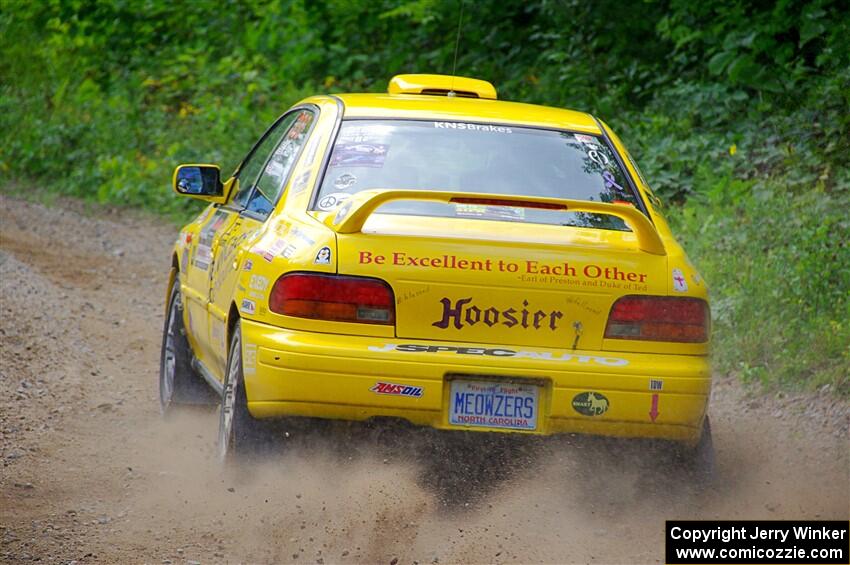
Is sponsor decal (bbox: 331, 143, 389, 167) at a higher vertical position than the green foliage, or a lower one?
higher

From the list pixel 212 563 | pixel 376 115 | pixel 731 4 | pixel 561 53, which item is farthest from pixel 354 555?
pixel 561 53

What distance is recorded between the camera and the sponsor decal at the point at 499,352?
4695 millimetres

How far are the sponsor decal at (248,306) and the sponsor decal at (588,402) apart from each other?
48.4 inches

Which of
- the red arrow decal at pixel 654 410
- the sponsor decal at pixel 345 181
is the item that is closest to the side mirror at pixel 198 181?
the sponsor decal at pixel 345 181

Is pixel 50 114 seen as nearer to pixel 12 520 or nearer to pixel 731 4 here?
pixel 731 4

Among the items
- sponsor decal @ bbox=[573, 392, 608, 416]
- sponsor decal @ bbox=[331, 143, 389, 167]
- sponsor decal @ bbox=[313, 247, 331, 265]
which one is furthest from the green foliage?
sponsor decal @ bbox=[313, 247, 331, 265]

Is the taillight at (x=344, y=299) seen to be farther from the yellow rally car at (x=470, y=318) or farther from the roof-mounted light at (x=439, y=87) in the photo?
the roof-mounted light at (x=439, y=87)

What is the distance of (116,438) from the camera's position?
6.47 metres

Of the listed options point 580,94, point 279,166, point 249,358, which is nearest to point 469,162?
point 279,166

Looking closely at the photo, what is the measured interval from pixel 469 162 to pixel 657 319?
1.08 metres

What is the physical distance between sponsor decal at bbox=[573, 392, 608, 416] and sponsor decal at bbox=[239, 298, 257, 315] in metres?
1.23

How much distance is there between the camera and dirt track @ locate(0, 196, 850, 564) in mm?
4594

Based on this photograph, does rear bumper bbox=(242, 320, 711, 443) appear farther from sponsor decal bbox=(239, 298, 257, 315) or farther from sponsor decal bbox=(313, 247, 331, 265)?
sponsor decal bbox=(313, 247, 331, 265)

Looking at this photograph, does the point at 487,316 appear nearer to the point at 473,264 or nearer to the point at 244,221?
the point at 473,264
